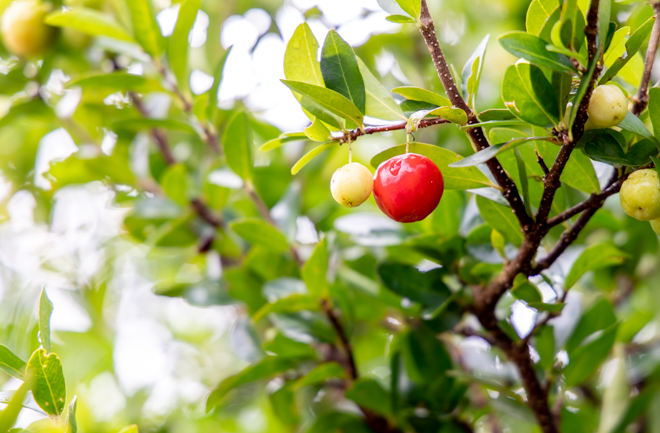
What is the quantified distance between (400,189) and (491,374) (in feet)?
2.55

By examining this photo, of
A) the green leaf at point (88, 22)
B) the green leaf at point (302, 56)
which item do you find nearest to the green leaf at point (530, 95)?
the green leaf at point (302, 56)

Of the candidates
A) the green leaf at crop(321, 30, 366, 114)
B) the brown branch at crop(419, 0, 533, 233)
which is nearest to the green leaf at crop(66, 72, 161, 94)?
the green leaf at crop(321, 30, 366, 114)

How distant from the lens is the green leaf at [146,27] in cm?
123

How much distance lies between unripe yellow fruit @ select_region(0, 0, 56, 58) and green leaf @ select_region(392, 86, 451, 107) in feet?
4.29

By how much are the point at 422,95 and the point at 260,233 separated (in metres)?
0.51

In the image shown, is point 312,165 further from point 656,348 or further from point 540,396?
point 656,348

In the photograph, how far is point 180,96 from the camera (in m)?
1.30

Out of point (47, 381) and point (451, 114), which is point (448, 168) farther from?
point (47, 381)

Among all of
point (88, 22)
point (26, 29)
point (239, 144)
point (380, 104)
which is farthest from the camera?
point (26, 29)

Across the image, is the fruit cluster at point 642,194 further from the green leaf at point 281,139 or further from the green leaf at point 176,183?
the green leaf at point 176,183

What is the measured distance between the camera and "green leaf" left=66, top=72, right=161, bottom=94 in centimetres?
124

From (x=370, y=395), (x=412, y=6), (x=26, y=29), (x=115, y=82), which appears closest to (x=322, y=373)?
(x=370, y=395)

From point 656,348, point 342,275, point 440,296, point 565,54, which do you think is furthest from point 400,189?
point 656,348

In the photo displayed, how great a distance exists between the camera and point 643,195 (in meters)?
0.64
